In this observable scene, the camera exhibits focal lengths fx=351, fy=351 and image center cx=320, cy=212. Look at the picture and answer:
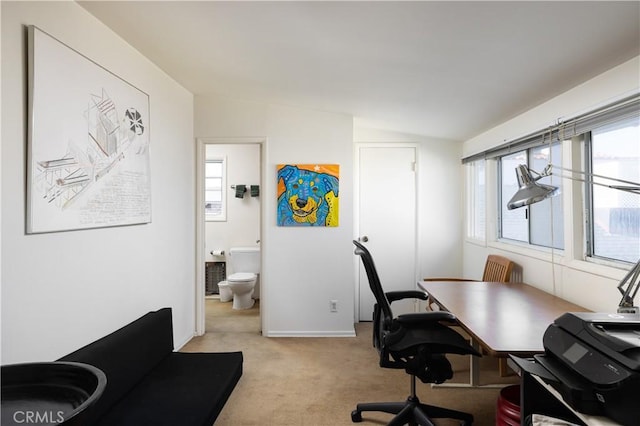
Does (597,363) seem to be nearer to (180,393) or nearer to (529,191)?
(529,191)

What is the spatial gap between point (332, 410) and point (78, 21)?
2750 millimetres

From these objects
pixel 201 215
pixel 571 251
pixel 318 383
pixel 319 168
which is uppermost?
pixel 319 168

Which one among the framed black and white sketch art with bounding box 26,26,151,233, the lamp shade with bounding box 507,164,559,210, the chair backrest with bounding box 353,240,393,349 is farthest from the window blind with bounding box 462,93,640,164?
the framed black and white sketch art with bounding box 26,26,151,233

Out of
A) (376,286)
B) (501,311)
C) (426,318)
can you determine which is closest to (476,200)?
(501,311)

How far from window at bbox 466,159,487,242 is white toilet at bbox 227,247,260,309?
275 cm

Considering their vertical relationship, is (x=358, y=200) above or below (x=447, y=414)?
above

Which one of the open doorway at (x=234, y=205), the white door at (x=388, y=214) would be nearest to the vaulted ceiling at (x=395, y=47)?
the white door at (x=388, y=214)

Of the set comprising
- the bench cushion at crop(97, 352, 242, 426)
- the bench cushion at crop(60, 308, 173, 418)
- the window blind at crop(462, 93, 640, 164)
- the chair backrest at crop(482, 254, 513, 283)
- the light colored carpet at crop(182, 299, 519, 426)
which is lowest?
the light colored carpet at crop(182, 299, 519, 426)

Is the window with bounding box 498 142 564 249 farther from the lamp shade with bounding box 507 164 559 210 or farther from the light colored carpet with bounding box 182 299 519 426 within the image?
the light colored carpet with bounding box 182 299 519 426

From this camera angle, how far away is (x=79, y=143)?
186 cm

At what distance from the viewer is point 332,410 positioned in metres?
2.29

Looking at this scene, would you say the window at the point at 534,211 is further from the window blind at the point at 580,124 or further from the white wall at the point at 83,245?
the white wall at the point at 83,245

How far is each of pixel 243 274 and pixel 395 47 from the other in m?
3.51

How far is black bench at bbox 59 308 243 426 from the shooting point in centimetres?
167
